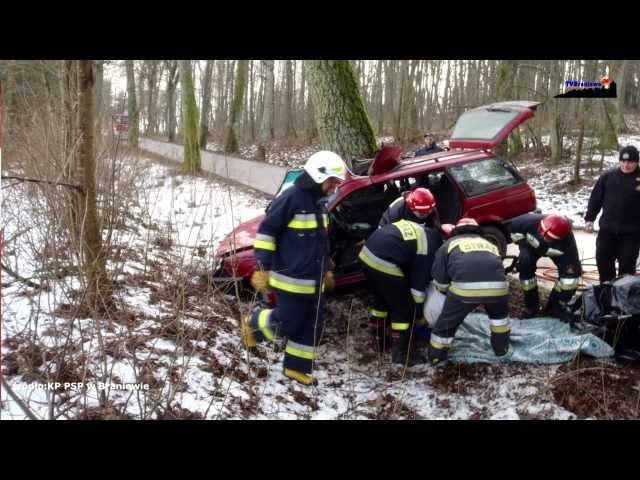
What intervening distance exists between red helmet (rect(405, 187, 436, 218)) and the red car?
63 cm

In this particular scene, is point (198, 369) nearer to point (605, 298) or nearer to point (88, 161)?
point (88, 161)

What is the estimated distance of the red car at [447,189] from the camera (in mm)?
5398

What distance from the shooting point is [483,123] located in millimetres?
6055

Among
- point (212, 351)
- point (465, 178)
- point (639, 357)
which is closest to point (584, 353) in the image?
point (639, 357)

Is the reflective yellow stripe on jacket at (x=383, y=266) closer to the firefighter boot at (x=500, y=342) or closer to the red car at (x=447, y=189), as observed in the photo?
the red car at (x=447, y=189)

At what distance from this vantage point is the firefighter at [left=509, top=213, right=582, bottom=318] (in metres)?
4.59

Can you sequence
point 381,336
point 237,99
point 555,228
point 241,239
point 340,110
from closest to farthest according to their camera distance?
point 555,228 < point 381,336 < point 241,239 < point 340,110 < point 237,99

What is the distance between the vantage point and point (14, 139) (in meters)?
5.00

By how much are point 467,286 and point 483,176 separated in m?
2.27

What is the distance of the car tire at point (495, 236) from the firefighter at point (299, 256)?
7.91 ft

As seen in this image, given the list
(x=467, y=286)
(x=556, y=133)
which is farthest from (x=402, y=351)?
(x=556, y=133)

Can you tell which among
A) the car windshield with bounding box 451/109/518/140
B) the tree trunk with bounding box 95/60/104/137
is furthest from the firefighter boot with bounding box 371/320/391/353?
the tree trunk with bounding box 95/60/104/137

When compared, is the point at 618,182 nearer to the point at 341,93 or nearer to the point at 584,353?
the point at 584,353
